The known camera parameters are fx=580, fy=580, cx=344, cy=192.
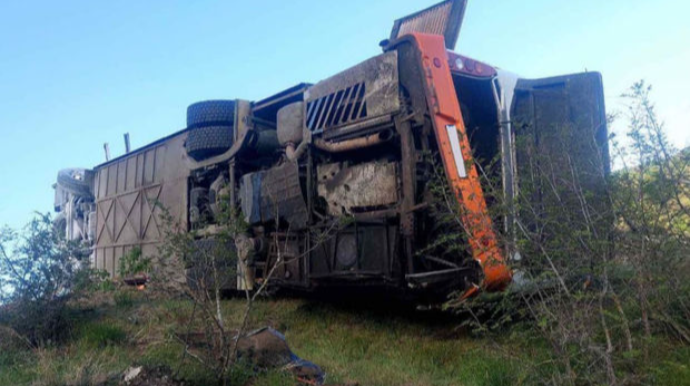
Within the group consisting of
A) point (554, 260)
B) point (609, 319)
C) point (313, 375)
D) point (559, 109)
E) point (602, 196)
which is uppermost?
point (559, 109)

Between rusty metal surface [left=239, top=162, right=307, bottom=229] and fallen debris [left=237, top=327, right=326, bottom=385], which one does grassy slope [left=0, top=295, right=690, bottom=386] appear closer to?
fallen debris [left=237, top=327, right=326, bottom=385]

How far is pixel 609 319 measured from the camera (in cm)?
401

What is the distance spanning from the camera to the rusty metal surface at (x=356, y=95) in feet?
18.2

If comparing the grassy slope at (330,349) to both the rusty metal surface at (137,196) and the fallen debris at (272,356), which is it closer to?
the fallen debris at (272,356)

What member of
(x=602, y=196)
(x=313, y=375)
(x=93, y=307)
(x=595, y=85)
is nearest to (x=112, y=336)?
(x=93, y=307)

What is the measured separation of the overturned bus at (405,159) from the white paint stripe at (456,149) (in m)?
0.01

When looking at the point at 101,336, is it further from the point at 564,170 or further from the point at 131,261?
the point at 564,170

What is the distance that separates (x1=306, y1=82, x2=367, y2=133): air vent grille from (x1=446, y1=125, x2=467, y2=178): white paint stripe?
953 millimetres

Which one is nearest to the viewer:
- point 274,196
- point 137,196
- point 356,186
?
point 356,186

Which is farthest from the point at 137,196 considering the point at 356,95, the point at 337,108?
the point at 356,95

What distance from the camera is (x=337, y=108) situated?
6.21 m

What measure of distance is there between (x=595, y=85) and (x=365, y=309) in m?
3.45

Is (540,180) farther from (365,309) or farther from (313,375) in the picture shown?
(365,309)

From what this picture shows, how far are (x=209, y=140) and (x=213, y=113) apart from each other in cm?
40
